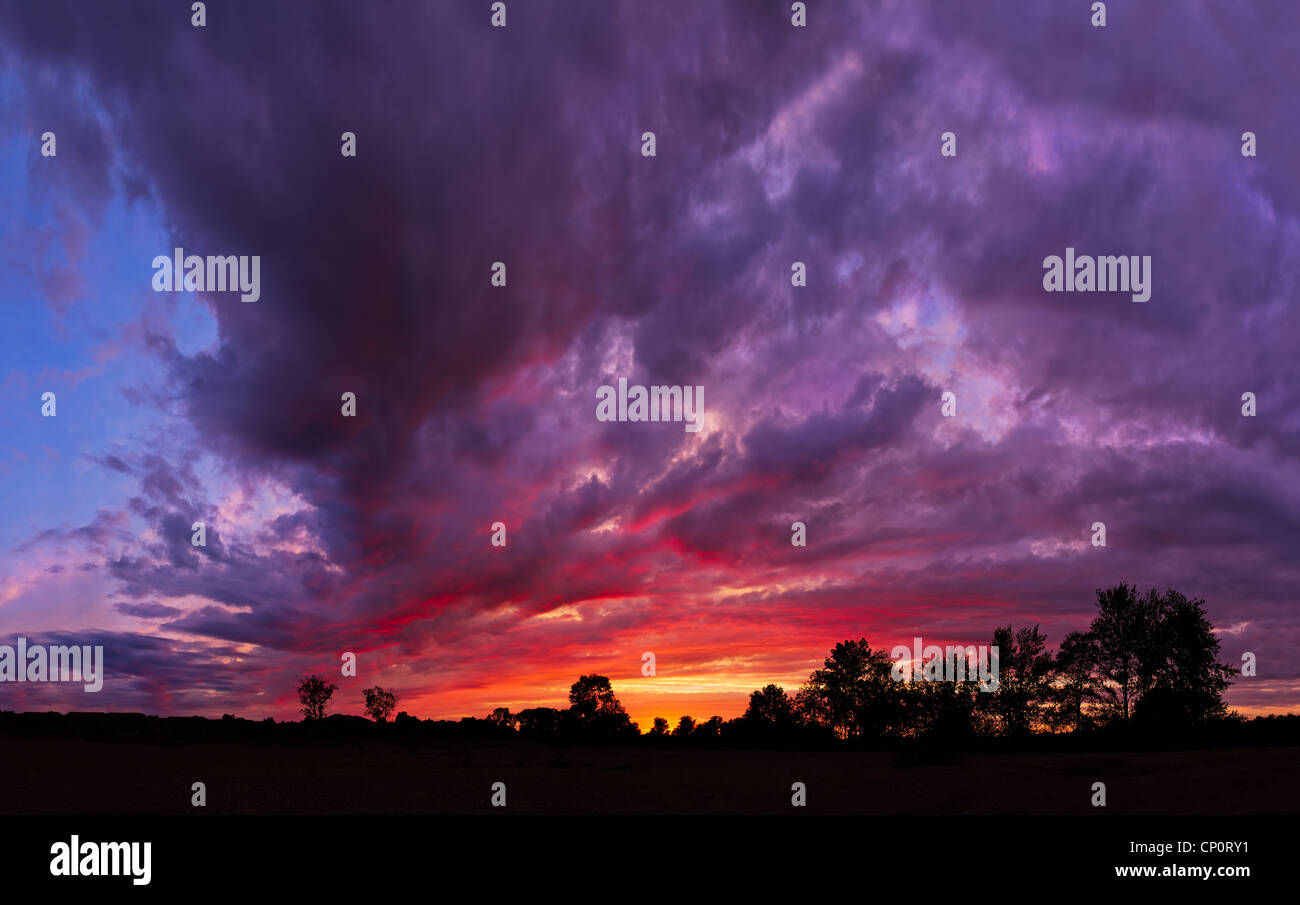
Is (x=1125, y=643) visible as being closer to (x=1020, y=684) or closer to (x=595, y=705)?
(x=1020, y=684)

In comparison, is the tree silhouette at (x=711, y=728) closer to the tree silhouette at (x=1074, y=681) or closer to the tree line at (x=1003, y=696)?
the tree line at (x=1003, y=696)

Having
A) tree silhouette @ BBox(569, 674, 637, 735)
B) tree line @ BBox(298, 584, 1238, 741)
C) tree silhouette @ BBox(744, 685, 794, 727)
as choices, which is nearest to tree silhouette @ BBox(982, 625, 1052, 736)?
tree line @ BBox(298, 584, 1238, 741)

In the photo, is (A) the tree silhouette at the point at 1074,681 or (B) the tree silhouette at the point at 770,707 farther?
(B) the tree silhouette at the point at 770,707

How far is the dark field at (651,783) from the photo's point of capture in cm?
2891

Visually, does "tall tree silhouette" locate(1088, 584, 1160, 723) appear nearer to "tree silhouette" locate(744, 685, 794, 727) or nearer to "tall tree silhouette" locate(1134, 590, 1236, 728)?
"tall tree silhouette" locate(1134, 590, 1236, 728)

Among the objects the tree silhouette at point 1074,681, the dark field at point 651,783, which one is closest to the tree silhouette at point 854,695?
the tree silhouette at point 1074,681

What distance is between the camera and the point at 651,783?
40469 mm

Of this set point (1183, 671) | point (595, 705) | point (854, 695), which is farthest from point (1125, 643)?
point (595, 705)

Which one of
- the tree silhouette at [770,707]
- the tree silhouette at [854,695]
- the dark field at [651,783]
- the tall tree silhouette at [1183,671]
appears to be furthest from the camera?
the tree silhouette at [770,707]
